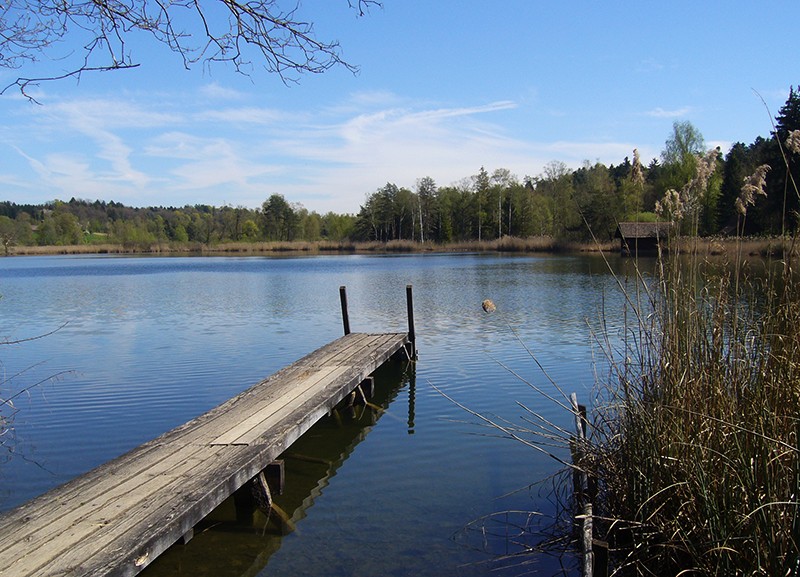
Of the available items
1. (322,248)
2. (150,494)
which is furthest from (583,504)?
(322,248)

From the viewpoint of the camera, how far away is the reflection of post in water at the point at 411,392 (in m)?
8.49

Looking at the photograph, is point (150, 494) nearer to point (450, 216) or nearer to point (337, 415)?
point (337, 415)

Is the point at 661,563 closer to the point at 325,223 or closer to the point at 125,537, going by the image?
the point at 125,537

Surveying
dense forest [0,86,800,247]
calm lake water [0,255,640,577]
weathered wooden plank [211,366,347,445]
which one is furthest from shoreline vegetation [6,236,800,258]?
weathered wooden plank [211,366,347,445]

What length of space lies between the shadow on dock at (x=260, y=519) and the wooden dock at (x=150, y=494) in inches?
10.8

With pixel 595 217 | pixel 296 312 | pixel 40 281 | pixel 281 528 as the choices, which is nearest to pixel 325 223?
pixel 595 217

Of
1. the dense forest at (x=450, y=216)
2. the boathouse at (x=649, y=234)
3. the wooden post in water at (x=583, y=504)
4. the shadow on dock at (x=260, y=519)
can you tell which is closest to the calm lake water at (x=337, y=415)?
the shadow on dock at (x=260, y=519)

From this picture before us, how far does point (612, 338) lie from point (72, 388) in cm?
1004

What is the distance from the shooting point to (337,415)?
8.98m

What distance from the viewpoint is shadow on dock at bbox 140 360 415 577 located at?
16.0 feet

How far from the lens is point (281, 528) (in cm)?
547

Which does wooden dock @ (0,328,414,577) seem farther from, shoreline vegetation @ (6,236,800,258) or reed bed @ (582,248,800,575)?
shoreline vegetation @ (6,236,800,258)

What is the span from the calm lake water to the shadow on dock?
0.06ft

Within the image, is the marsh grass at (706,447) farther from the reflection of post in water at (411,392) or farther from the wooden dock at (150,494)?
the reflection of post in water at (411,392)
